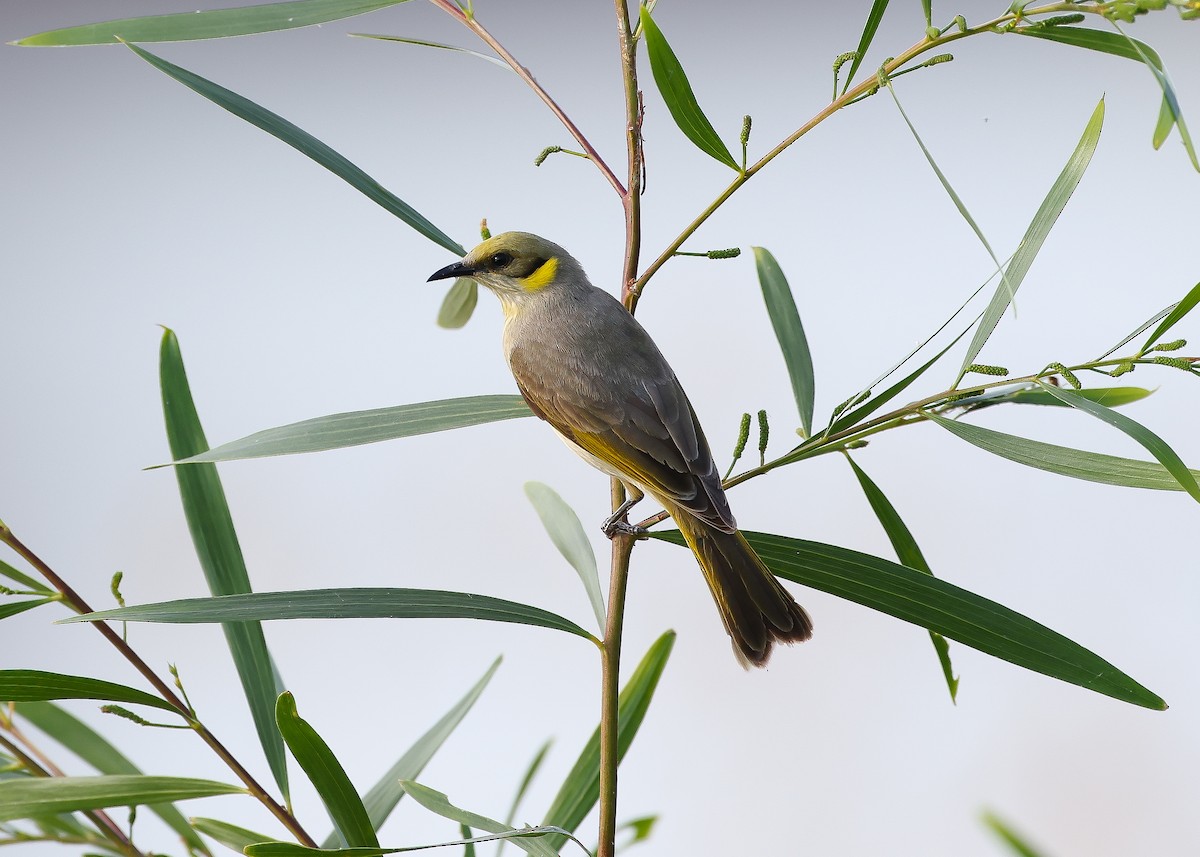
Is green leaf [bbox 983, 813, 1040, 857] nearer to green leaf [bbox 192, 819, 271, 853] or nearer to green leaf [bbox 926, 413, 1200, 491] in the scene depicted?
green leaf [bbox 926, 413, 1200, 491]

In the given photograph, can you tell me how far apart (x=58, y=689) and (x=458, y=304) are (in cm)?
51

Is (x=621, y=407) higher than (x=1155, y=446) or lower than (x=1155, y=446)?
higher

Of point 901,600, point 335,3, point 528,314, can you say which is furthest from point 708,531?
point 335,3

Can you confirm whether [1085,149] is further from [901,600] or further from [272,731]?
[272,731]

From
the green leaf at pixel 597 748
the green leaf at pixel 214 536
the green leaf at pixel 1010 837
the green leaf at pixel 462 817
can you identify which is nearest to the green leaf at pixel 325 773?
the green leaf at pixel 462 817

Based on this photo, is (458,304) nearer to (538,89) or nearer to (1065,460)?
(538,89)

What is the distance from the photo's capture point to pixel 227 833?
855 mm

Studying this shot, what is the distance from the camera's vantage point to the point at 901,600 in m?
0.67

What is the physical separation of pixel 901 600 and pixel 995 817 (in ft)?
0.85

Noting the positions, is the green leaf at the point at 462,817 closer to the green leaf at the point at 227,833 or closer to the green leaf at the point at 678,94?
the green leaf at the point at 227,833

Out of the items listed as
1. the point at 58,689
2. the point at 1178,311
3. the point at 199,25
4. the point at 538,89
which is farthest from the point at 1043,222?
the point at 58,689

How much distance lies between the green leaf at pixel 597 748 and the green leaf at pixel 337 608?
22 centimetres

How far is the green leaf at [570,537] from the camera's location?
32.8 inches

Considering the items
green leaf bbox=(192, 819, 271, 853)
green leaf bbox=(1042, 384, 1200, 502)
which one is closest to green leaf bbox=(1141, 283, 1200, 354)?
green leaf bbox=(1042, 384, 1200, 502)
